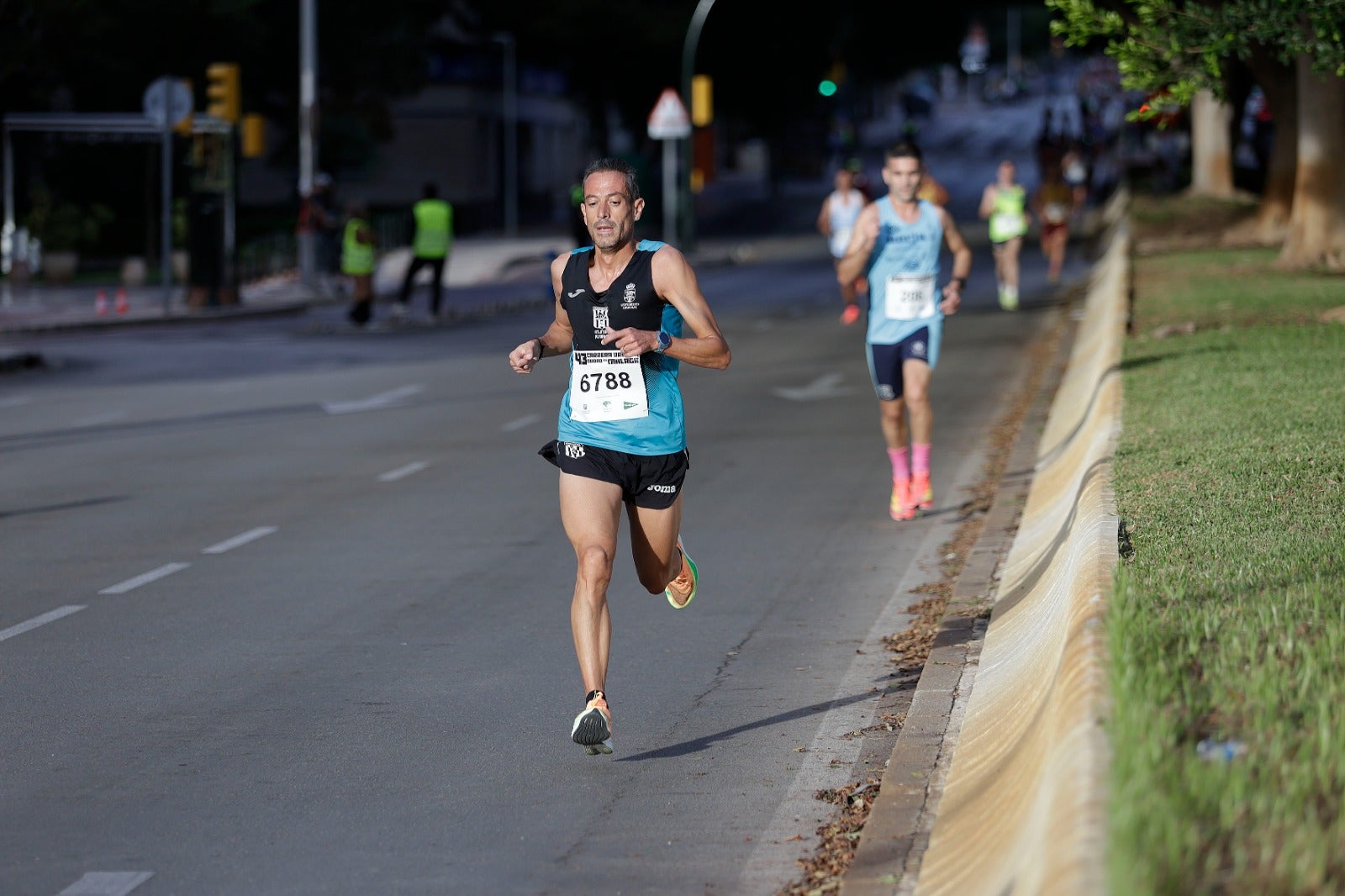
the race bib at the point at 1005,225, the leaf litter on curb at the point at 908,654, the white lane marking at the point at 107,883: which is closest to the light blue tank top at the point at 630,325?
the leaf litter on curb at the point at 908,654

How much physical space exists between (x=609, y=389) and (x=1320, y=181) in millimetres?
20605

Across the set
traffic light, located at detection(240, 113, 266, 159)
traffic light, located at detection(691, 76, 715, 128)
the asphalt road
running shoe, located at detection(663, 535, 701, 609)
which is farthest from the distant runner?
traffic light, located at detection(691, 76, 715, 128)

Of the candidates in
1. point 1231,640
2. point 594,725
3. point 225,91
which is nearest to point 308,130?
point 225,91

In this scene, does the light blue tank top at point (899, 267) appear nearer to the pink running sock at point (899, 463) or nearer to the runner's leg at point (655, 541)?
the pink running sock at point (899, 463)

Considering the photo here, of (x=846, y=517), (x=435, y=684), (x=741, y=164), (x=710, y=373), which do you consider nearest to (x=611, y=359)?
(x=435, y=684)

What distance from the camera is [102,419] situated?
17.5 metres

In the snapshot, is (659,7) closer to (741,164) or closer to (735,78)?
(735,78)

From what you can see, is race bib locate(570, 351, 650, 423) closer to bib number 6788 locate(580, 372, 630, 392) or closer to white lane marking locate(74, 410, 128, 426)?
bib number 6788 locate(580, 372, 630, 392)

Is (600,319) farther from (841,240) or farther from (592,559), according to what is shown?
(841,240)

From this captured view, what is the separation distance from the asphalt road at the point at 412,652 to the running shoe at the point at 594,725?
11cm

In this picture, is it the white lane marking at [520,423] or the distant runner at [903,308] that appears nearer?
the distant runner at [903,308]

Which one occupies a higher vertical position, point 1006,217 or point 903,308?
point 1006,217

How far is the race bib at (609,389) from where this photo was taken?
6.74 metres

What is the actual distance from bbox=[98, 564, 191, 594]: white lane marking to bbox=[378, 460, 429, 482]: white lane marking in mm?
3353
